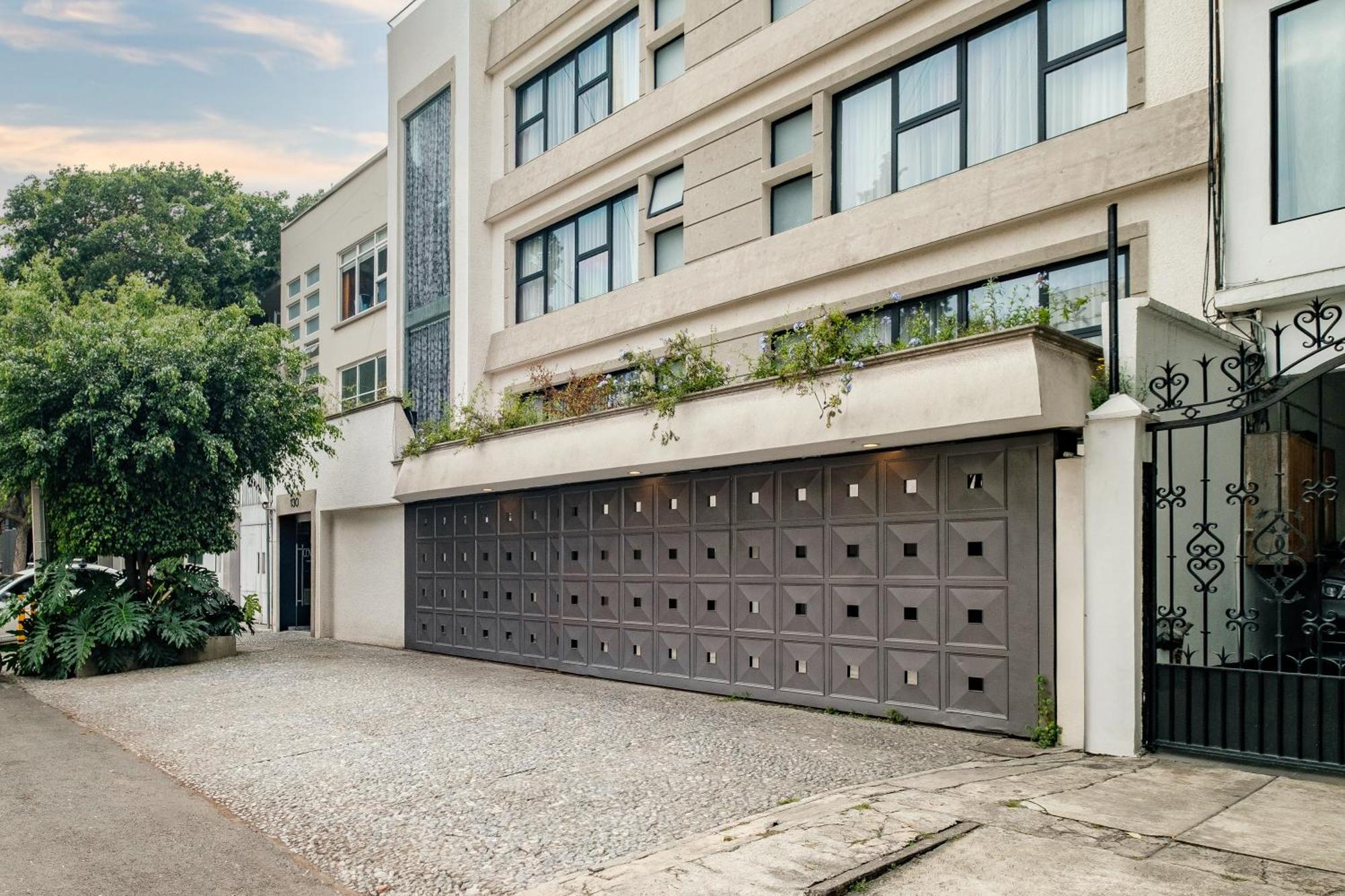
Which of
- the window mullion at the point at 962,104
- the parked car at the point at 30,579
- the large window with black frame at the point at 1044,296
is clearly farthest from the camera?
the parked car at the point at 30,579

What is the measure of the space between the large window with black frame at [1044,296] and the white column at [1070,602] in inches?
73.8

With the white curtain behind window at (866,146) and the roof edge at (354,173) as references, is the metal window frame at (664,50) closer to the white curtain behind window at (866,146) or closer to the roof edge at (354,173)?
the white curtain behind window at (866,146)

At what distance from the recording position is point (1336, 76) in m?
8.26

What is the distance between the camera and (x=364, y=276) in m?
23.0

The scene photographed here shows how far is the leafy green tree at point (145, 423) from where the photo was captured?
566 inches

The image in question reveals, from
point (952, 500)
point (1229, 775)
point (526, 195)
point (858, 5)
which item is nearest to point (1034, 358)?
point (952, 500)

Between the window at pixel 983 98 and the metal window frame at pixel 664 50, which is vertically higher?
the metal window frame at pixel 664 50

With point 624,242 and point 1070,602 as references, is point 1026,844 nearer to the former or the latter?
point 1070,602

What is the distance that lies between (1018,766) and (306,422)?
516 inches

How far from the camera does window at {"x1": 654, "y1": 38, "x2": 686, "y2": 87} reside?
14.7 metres

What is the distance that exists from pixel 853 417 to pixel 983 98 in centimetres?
414

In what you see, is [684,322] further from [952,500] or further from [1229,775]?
[1229,775]

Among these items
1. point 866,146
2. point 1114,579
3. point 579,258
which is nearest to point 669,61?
point 579,258

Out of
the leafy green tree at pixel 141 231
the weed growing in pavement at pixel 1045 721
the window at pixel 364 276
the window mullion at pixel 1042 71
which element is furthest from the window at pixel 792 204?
the leafy green tree at pixel 141 231
